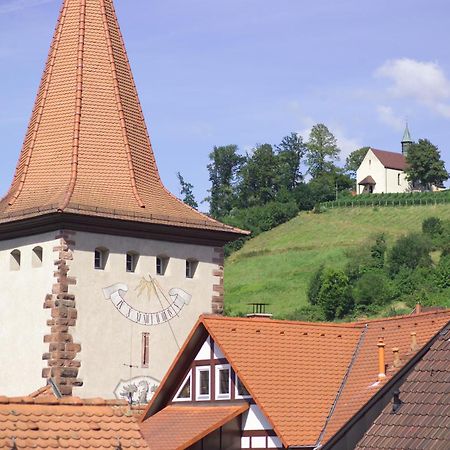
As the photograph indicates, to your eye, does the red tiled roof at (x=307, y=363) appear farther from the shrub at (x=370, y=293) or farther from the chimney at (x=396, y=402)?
the shrub at (x=370, y=293)

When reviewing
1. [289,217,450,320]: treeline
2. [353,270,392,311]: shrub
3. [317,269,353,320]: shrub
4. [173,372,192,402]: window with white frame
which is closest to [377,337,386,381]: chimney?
[173,372,192,402]: window with white frame

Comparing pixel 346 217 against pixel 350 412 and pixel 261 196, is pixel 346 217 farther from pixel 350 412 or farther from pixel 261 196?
pixel 350 412

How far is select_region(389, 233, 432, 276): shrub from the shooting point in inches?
4385

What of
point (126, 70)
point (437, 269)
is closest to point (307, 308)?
point (437, 269)

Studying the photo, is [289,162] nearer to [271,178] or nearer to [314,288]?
[271,178]

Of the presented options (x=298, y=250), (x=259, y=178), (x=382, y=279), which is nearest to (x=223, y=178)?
(x=259, y=178)

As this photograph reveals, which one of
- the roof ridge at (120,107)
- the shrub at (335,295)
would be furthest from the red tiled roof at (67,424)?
the shrub at (335,295)

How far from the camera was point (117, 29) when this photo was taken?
3712 cm

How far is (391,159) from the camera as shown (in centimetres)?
15600

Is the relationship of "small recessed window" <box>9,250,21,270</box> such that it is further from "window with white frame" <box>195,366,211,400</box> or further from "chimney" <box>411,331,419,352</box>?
"chimney" <box>411,331,419,352</box>

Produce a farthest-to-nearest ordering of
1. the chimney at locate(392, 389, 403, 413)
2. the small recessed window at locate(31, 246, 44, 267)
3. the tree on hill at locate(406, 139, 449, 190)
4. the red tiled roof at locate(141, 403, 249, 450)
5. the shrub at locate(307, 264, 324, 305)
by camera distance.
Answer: the tree on hill at locate(406, 139, 449, 190) → the shrub at locate(307, 264, 324, 305) → the small recessed window at locate(31, 246, 44, 267) → the red tiled roof at locate(141, 403, 249, 450) → the chimney at locate(392, 389, 403, 413)

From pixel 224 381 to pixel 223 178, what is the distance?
120m

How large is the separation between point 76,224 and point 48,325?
88.3 inches

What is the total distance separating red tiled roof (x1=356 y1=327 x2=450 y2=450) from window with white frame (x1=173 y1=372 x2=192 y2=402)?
6912 millimetres
